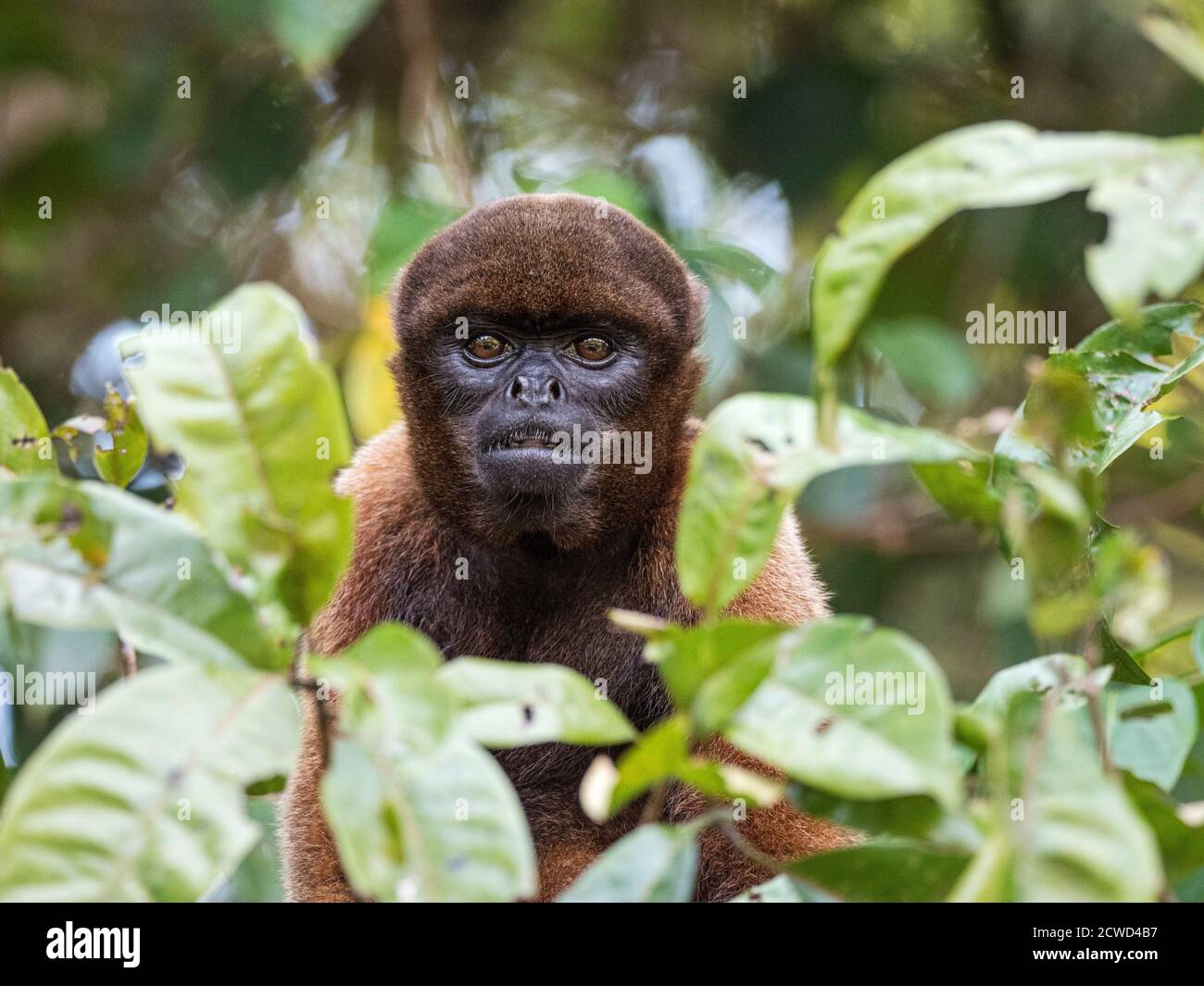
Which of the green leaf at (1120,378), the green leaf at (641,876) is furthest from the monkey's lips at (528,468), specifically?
the green leaf at (641,876)

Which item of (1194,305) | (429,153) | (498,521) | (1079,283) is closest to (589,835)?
(498,521)

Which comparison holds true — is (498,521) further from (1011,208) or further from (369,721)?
(1011,208)

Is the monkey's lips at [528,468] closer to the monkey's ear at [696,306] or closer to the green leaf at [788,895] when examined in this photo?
the monkey's ear at [696,306]

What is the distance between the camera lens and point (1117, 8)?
778 centimetres

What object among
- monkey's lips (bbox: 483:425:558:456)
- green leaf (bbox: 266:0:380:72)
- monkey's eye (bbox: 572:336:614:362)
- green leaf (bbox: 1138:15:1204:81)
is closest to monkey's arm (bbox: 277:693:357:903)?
monkey's lips (bbox: 483:425:558:456)

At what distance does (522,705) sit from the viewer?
1914 millimetres

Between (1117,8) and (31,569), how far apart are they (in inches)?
291

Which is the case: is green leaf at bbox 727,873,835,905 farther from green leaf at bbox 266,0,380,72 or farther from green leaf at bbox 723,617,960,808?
green leaf at bbox 266,0,380,72

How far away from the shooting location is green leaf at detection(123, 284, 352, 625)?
80.0 inches

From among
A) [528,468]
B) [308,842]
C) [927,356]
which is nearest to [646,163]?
[927,356]

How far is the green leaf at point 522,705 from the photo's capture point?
1845 mm

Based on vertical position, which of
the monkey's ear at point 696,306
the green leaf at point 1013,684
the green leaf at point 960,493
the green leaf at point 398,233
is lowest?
the green leaf at point 1013,684

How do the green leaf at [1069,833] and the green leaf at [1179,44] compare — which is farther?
the green leaf at [1179,44]

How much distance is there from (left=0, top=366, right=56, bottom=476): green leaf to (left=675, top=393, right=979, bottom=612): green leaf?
1525 mm
